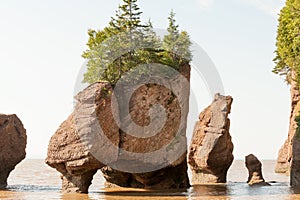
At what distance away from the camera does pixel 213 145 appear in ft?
145

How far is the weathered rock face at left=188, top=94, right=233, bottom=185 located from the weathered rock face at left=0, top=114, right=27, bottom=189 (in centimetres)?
1571

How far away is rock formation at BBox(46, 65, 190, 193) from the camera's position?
1261 inches

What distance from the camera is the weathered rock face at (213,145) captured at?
44481 millimetres

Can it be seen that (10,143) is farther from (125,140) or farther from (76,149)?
(125,140)

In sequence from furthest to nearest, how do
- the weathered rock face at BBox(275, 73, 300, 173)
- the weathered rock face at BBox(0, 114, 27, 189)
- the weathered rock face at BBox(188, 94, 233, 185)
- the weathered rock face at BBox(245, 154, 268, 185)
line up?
the weathered rock face at BBox(275, 73, 300, 173)
the weathered rock face at BBox(188, 94, 233, 185)
the weathered rock face at BBox(245, 154, 268, 185)
the weathered rock face at BBox(0, 114, 27, 189)

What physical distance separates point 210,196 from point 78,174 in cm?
873

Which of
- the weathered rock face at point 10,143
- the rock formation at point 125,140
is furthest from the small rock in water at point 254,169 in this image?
the weathered rock face at point 10,143

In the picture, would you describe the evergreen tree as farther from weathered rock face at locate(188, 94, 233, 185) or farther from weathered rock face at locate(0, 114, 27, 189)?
weathered rock face at locate(0, 114, 27, 189)

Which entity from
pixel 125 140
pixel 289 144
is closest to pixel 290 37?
pixel 125 140

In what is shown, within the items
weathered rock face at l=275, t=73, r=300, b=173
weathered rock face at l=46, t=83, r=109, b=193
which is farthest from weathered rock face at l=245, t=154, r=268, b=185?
weathered rock face at l=46, t=83, r=109, b=193

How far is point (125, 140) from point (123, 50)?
21.5 ft

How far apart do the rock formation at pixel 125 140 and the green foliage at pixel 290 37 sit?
834cm

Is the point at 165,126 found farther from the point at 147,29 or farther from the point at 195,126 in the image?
the point at 195,126

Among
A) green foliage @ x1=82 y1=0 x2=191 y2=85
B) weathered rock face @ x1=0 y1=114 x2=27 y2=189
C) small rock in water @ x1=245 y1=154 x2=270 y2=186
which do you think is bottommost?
small rock in water @ x1=245 y1=154 x2=270 y2=186
